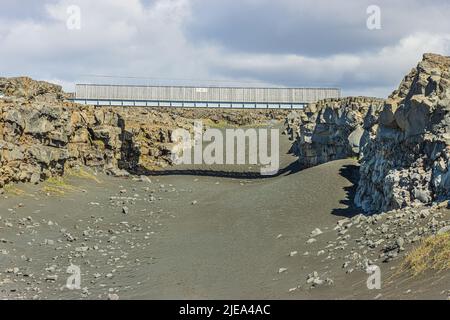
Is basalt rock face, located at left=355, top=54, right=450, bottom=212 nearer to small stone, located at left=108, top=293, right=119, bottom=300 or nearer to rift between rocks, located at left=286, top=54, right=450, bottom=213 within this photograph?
rift between rocks, located at left=286, top=54, right=450, bottom=213

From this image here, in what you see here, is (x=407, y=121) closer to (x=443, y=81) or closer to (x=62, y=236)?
(x=443, y=81)

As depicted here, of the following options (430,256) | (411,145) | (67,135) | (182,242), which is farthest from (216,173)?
(430,256)

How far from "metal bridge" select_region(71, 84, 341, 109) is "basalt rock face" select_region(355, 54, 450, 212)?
52.0 m

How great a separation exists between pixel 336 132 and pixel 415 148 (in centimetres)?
2223

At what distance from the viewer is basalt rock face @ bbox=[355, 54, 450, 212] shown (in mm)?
22156

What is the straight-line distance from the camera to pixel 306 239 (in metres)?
24.2

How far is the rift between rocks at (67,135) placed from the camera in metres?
36.6

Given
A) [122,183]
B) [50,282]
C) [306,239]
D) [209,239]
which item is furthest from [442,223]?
[122,183]

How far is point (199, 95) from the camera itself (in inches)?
3169

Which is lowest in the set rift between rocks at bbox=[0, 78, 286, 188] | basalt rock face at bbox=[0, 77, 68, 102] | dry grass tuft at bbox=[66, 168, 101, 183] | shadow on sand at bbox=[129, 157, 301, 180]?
shadow on sand at bbox=[129, 157, 301, 180]

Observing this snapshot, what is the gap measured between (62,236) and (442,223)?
18830mm

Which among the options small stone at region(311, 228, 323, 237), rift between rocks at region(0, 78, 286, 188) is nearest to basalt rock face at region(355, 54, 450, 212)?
small stone at region(311, 228, 323, 237)

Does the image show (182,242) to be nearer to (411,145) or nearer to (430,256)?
(411,145)

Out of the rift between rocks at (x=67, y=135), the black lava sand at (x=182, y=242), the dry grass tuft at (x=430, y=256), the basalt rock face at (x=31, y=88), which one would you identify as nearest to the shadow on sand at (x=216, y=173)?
the rift between rocks at (x=67, y=135)
